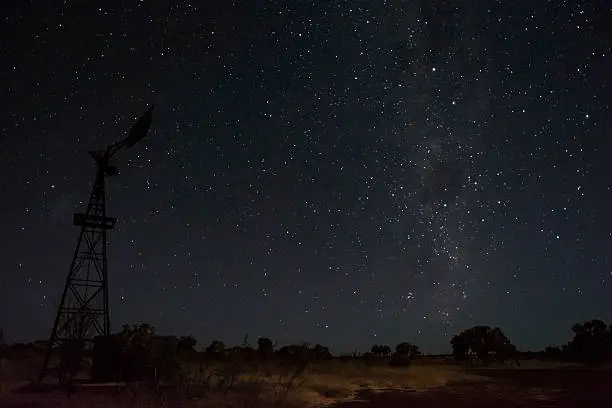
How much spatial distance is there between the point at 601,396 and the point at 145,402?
21.8 m

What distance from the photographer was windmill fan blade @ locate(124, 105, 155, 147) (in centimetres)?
3017

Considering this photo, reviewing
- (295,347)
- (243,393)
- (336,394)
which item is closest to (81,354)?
(243,393)

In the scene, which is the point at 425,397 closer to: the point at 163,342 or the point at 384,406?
the point at 384,406

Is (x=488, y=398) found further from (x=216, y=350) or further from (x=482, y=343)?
(x=482, y=343)

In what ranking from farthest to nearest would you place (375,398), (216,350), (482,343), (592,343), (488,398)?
(482,343) → (592,343) → (216,350) → (488,398) → (375,398)

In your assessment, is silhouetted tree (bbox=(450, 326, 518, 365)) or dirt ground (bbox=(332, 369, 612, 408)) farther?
silhouetted tree (bbox=(450, 326, 518, 365))

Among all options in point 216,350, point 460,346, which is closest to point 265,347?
point 216,350

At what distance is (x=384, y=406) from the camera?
25.6 meters

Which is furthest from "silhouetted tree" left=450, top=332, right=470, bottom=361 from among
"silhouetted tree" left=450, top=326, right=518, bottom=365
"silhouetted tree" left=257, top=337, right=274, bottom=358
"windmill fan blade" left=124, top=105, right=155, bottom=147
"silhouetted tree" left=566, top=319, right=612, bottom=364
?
"windmill fan blade" left=124, top=105, right=155, bottom=147

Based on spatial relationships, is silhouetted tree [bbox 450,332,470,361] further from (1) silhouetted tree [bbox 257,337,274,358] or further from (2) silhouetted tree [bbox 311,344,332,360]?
(1) silhouetted tree [bbox 257,337,274,358]

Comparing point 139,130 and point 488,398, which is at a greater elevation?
point 139,130

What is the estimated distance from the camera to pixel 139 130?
3022 centimetres

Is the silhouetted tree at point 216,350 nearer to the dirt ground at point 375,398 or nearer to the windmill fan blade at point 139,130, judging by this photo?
the dirt ground at point 375,398

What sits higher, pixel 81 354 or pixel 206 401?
pixel 81 354
